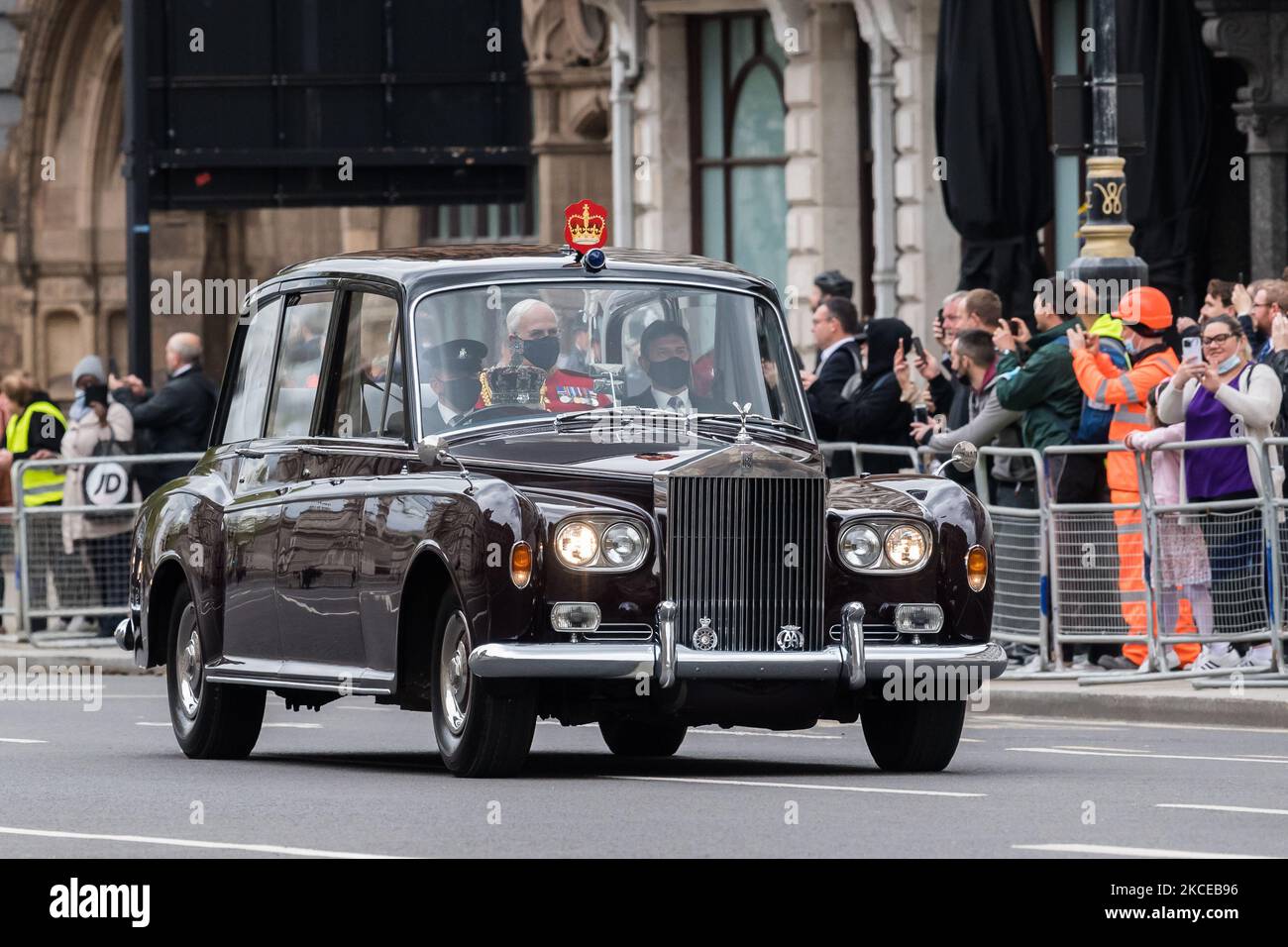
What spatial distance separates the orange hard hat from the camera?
18.6m

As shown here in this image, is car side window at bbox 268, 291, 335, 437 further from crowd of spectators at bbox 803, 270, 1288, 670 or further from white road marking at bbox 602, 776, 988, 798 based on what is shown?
crowd of spectators at bbox 803, 270, 1288, 670

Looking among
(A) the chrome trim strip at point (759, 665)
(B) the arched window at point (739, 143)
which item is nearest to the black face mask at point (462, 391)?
(A) the chrome trim strip at point (759, 665)

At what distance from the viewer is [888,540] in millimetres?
13461

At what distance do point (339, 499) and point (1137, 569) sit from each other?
5.65 metres

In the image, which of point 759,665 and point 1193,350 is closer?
point 759,665

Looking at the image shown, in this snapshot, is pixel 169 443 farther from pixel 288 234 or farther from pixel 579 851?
pixel 288 234

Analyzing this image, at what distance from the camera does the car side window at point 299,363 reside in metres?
15.0

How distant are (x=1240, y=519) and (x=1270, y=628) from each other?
572 millimetres

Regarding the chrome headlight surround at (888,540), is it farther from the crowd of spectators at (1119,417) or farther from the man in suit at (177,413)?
the man in suit at (177,413)

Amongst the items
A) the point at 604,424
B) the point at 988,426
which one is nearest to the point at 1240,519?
the point at 988,426

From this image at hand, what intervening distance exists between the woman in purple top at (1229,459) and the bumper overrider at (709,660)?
176 inches

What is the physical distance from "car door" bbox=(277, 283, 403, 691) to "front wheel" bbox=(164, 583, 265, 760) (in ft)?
2.76

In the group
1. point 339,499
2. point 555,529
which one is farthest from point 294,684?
point 555,529

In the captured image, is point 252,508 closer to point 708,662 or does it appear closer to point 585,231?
point 585,231
